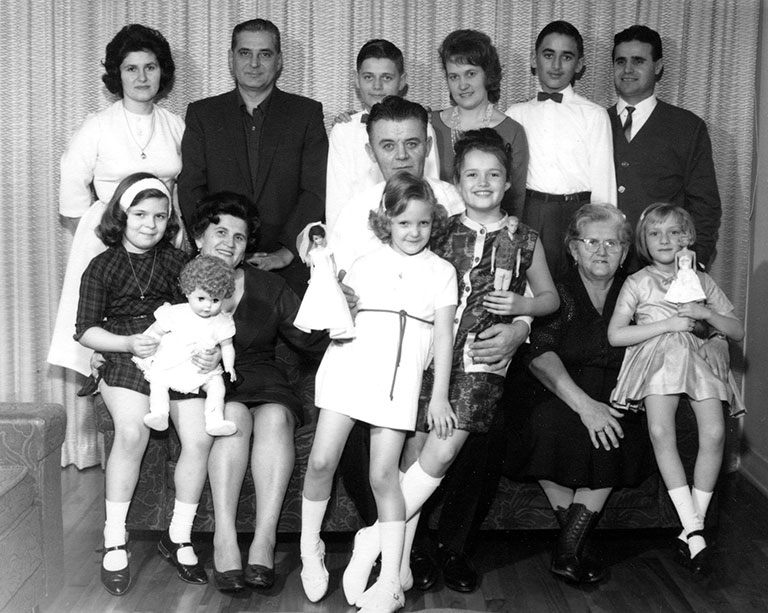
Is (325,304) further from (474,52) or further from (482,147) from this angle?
(474,52)

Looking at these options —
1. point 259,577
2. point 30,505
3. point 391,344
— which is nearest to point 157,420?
point 30,505

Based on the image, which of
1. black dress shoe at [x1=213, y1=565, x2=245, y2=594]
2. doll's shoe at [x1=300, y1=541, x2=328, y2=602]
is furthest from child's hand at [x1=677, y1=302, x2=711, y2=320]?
black dress shoe at [x1=213, y1=565, x2=245, y2=594]

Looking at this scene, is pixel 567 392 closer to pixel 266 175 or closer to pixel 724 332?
pixel 724 332

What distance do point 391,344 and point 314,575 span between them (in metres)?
0.78

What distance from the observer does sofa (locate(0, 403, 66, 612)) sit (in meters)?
2.71

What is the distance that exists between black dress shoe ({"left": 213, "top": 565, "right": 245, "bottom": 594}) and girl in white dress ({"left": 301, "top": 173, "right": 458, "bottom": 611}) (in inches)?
8.0

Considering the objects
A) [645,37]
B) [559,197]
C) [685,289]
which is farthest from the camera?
[645,37]

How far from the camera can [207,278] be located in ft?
10.3

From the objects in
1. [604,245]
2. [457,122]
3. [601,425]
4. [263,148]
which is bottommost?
[601,425]

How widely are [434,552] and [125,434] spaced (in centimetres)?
110

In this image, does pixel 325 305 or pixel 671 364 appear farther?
pixel 671 364

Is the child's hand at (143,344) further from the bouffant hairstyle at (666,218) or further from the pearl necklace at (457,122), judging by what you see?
the bouffant hairstyle at (666,218)

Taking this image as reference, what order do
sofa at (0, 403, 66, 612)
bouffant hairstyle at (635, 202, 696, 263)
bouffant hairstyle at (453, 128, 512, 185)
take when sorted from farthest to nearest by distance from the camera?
bouffant hairstyle at (635, 202, 696, 263) < bouffant hairstyle at (453, 128, 512, 185) < sofa at (0, 403, 66, 612)

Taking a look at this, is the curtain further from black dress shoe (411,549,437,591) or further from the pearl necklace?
black dress shoe (411,549,437,591)
